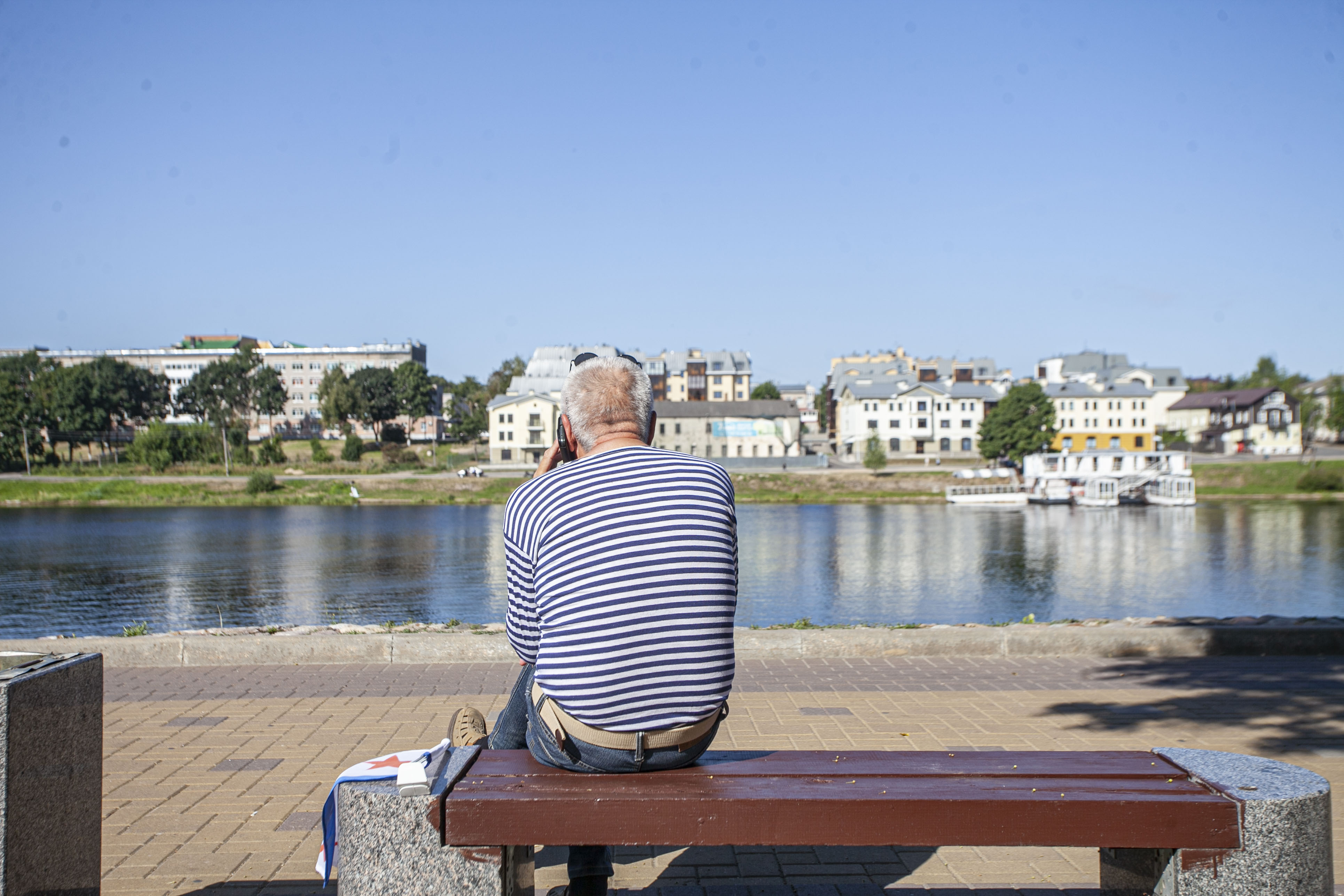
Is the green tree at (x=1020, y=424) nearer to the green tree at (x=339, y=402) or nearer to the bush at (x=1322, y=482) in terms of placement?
the bush at (x=1322, y=482)

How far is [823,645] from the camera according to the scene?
7.36 metres

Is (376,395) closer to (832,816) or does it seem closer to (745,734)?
(745,734)

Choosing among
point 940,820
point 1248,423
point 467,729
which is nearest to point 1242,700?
point 940,820

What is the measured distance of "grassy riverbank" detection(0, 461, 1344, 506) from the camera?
54688 millimetres

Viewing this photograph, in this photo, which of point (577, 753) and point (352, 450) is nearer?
point (577, 753)

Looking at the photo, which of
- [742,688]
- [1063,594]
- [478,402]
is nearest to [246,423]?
[478,402]

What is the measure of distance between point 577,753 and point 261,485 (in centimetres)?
5854

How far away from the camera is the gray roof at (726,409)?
86000mm

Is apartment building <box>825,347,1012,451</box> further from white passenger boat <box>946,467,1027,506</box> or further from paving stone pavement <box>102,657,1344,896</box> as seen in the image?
paving stone pavement <box>102,657,1344,896</box>

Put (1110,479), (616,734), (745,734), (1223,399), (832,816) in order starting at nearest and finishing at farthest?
(832,816)
(616,734)
(745,734)
(1110,479)
(1223,399)

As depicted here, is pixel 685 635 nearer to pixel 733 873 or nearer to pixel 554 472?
pixel 554 472

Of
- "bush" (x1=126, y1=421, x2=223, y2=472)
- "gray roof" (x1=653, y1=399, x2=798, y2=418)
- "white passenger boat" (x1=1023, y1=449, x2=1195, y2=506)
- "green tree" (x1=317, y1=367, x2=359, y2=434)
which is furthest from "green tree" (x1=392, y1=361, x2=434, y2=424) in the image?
"white passenger boat" (x1=1023, y1=449, x2=1195, y2=506)

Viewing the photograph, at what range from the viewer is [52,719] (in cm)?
250

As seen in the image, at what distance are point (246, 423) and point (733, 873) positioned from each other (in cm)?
9885
